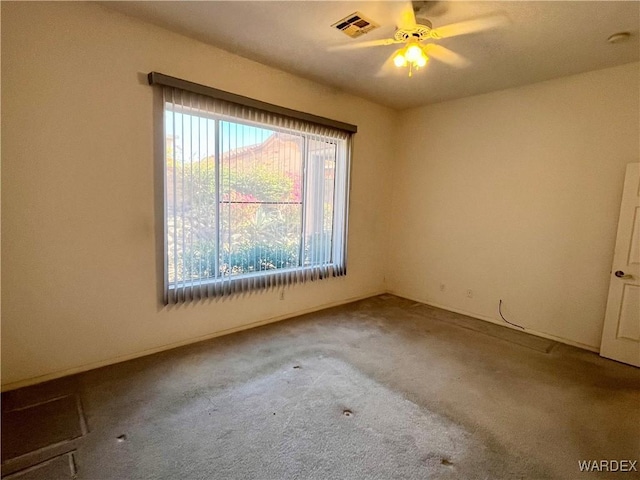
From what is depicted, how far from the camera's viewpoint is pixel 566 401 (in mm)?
2416

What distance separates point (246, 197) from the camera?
3348 mm

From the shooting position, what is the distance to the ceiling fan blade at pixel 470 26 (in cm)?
240

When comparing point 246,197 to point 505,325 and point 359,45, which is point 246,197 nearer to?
point 359,45

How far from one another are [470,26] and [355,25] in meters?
0.88

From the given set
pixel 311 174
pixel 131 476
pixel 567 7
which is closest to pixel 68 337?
pixel 131 476

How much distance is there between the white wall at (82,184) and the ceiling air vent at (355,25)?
115cm

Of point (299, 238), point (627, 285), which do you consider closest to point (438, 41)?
point (299, 238)

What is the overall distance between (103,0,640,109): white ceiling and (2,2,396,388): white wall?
0.95ft

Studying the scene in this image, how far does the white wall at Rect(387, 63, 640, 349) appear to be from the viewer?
3.21 metres

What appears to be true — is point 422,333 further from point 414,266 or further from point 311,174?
point 311,174

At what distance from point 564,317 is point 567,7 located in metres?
2.89

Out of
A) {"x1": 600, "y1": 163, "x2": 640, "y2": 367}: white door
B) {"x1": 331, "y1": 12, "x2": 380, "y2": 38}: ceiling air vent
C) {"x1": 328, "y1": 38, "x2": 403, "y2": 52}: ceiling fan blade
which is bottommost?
{"x1": 600, "y1": 163, "x2": 640, "y2": 367}: white door

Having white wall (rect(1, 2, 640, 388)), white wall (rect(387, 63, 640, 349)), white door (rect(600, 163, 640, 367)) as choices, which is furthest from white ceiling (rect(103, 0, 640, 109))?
white door (rect(600, 163, 640, 367))
